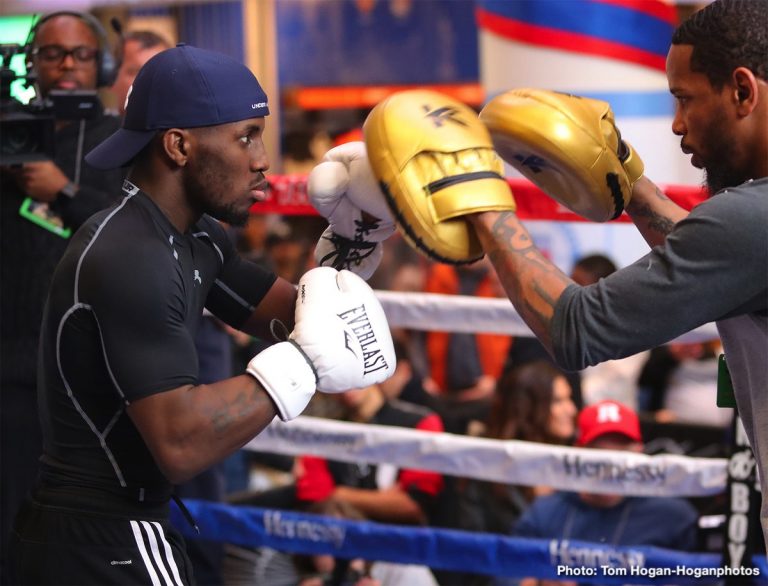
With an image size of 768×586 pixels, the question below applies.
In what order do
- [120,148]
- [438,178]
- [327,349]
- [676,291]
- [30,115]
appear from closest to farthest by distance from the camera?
[676,291], [438,178], [327,349], [120,148], [30,115]

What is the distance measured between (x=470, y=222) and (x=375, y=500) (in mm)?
2066

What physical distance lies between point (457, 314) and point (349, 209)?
1.03 meters

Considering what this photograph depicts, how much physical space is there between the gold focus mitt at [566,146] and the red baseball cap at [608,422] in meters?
1.43

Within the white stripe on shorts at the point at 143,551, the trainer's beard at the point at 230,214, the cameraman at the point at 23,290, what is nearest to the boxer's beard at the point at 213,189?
the trainer's beard at the point at 230,214

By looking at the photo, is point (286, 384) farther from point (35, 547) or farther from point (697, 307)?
point (697, 307)

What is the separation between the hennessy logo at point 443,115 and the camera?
1988 millimetres

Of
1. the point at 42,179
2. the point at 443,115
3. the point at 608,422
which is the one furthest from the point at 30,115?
the point at 608,422

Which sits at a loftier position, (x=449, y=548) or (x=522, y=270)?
(x=522, y=270)

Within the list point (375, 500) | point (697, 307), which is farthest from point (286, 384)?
point (375, 500)

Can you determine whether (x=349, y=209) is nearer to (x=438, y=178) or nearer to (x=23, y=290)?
(x=438, y=178)

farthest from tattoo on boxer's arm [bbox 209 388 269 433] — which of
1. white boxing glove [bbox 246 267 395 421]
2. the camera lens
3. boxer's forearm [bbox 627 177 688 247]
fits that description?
the camera lens

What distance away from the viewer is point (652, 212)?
2.35 m

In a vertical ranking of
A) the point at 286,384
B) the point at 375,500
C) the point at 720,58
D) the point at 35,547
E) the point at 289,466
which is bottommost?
the point at 289,466

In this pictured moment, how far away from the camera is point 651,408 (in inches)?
198
